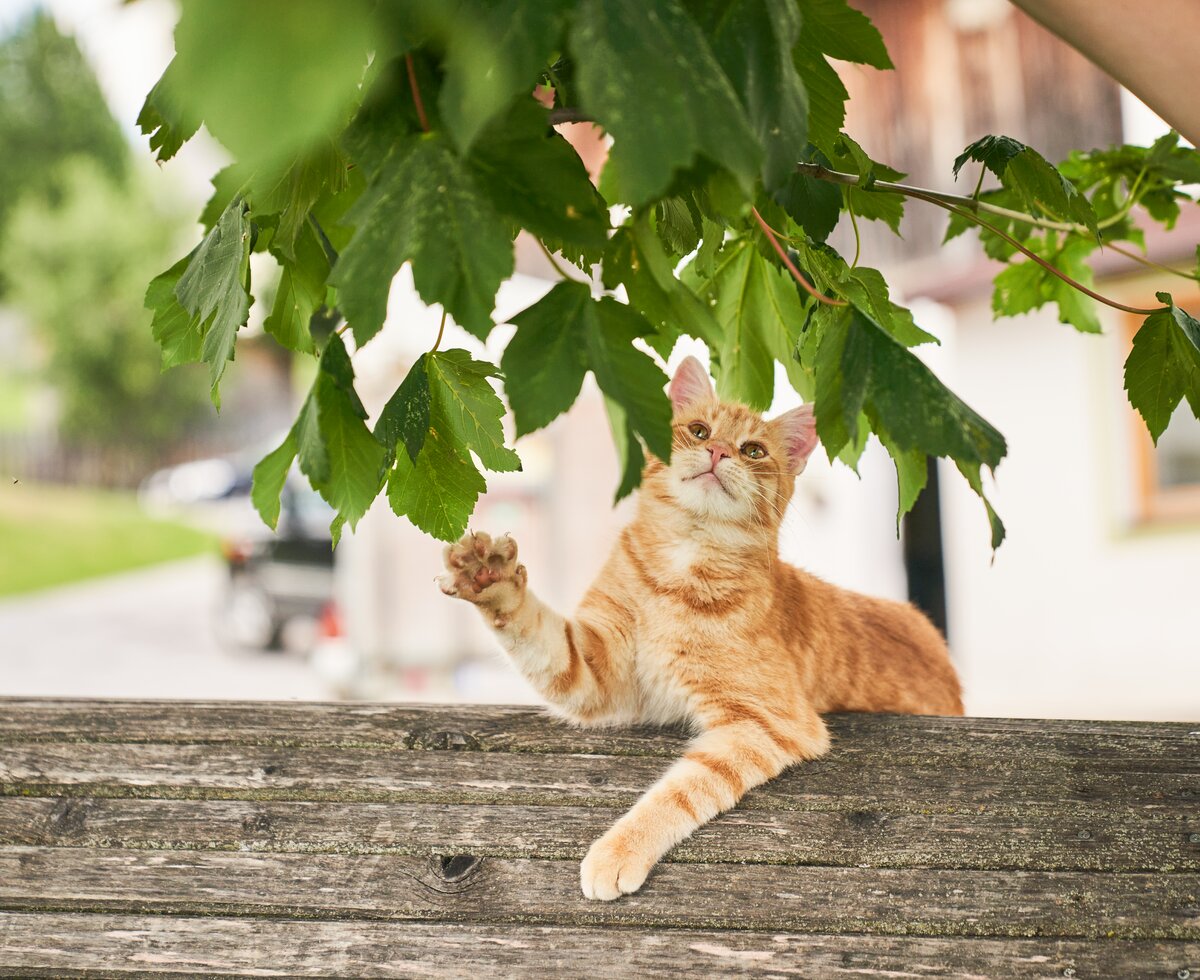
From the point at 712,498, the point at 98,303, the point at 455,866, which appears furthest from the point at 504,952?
the point at 98,303

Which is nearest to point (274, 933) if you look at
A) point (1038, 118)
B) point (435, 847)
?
point (435, 847)

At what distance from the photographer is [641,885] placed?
0.88 metres

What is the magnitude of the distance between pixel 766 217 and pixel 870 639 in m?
0.79

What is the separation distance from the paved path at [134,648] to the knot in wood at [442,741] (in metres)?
6.06

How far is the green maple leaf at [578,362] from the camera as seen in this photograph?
1.65 feet

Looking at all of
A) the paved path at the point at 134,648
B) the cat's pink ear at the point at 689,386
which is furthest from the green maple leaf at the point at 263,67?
the paved path at the point at 134,648

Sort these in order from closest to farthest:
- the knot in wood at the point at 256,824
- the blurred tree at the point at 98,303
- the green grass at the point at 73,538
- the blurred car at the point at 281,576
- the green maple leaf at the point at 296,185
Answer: the green maple leaf at the point at 296,185
the knot in wood at the point at 256,824
the blurred car at the point at 281,576
the green grass at the point at 73,538
the blurred tree at the point at 98,303

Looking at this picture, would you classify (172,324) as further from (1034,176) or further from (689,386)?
(689,386)

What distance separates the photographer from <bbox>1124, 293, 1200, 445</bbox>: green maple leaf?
31.0 inches

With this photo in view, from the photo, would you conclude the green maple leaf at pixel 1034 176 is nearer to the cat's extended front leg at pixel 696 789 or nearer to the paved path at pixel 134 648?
the cat's extended front leg at pixel 696 789

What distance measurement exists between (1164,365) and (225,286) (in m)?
0.67

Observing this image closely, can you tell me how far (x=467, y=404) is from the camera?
0.80 meters

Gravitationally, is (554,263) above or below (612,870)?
above

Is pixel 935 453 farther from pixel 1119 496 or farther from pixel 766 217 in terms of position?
pixel 1119 496
